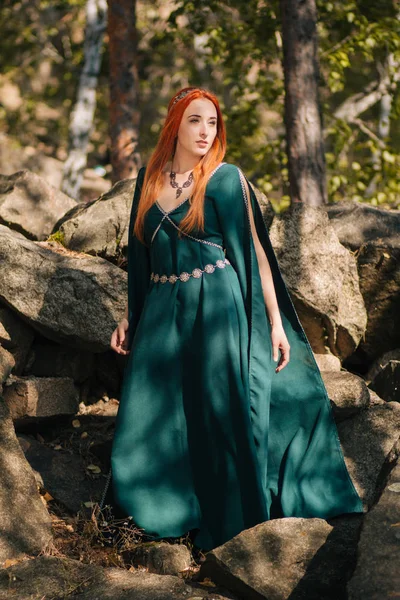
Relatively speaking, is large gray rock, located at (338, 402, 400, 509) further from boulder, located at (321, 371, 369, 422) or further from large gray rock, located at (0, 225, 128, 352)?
→ large gray rock, located at (0, 225, 128, 352)

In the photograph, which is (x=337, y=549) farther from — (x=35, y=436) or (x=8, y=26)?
(x=8, y=26)

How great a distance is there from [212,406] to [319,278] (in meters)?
1.74

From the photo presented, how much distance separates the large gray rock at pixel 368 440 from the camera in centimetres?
426

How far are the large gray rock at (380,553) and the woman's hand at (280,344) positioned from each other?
89cm

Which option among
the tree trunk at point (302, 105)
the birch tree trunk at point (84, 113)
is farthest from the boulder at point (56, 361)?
the birch tree trunk at point (84, 113)

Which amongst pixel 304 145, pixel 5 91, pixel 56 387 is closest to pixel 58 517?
pixel 56 387

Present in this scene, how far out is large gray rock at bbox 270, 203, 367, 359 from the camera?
5.18m

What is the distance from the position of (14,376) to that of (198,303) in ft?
4.91

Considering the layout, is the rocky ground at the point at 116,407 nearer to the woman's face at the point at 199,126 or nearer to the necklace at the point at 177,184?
the necklace at the point at 177,184

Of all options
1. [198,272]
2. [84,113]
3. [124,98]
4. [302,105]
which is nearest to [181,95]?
[198,272]

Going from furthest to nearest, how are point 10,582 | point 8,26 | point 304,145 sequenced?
1. point 8,26
2. point 304,145
3. point 10,582

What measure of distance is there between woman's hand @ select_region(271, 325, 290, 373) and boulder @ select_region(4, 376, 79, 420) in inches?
61.5

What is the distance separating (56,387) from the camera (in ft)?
15.7

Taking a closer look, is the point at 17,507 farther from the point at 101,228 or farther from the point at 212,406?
the point at 101,228
